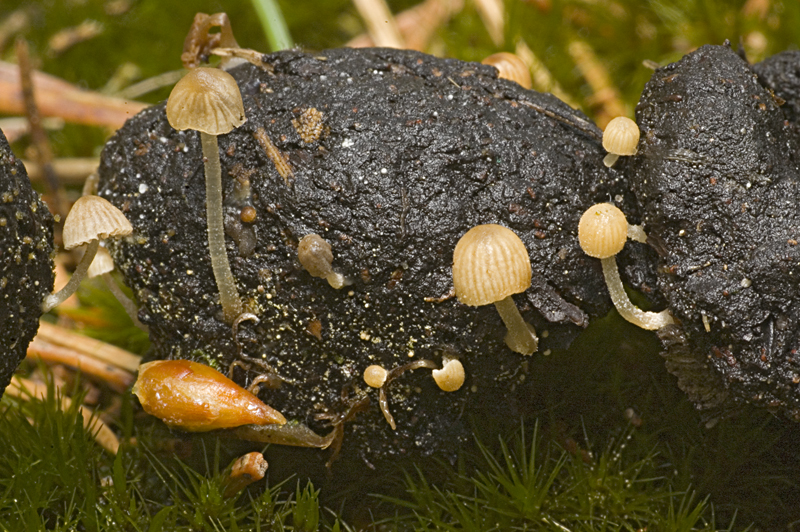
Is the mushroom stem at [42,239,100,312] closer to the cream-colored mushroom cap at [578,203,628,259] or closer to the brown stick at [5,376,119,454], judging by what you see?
the brown stick at [5,376,119,454]

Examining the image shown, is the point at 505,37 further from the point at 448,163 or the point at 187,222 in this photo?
the point at 187,222

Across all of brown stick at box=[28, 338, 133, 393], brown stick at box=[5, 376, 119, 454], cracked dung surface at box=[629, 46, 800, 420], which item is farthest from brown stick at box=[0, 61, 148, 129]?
cracked dung surface at box=[629, 46, 800, 420]

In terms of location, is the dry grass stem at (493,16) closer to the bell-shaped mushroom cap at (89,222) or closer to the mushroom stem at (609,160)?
the mushroom stem at (609,160)

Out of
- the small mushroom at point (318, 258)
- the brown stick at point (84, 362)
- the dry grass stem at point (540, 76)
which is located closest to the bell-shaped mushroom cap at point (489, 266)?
the small mushroom at point (318, 258)

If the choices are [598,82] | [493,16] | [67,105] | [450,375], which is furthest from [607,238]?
[67,105]

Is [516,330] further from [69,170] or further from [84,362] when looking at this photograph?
[69,170]

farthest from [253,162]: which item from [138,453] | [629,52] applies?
[629,52]
